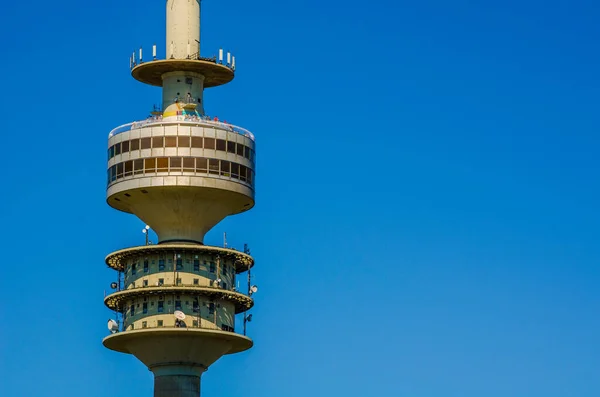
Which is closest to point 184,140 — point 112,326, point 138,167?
point 138,167

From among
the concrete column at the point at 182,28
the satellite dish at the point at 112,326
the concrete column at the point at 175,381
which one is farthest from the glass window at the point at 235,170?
the concrete column at the point at 175,381

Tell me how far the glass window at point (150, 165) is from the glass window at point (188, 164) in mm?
2881

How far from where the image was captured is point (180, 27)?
189875 millimetres

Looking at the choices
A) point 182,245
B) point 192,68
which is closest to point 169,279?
point 182,245

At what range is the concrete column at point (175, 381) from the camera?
18250 cm

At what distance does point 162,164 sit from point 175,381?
20098 millimetres

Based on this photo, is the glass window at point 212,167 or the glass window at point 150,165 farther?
the glass window at point 212,167

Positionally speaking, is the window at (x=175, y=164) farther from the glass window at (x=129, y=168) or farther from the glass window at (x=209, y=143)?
the glass window at (x=129, y=168)

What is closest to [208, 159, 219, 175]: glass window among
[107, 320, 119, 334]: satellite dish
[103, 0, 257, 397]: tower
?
[103, 0, 257, 397]: tower

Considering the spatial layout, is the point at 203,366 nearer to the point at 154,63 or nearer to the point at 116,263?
the point at 116,263

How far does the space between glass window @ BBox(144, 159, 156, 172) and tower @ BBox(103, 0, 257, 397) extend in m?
0.09

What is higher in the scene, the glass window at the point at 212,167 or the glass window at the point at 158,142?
the glass window at the point at 158,142

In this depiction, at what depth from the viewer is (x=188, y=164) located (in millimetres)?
182875

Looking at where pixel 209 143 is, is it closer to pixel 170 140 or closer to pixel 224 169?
pixel 224 169
